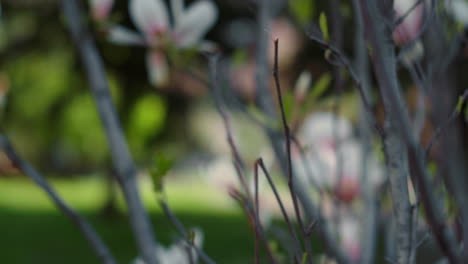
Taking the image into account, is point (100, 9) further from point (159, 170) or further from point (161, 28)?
point (159, 170)

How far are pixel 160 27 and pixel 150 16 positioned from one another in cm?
2

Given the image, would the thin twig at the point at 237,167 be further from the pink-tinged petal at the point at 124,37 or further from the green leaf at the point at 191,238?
the pink-tinged petal at the point at 124,37

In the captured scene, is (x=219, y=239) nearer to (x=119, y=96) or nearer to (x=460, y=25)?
(x=119, y=96)

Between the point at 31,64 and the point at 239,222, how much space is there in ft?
10.9

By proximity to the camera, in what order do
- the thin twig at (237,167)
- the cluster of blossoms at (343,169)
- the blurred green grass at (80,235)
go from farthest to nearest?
1. the blurred green grass at (80,235)
2. the cluster of blossoms at (343,169)
3. the thin twig at (237,167)

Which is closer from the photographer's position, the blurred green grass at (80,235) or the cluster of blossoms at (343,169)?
the cluster of blossoms at (343,169)

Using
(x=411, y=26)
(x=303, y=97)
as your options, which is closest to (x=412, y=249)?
(x=411, y=26)

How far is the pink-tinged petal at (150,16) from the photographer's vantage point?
2.42ft

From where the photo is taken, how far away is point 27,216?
24.7 feet

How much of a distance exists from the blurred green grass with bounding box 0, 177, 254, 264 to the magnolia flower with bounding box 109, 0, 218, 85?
3.40 metres

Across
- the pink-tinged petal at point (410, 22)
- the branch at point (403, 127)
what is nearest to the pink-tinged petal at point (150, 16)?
the pink-tinged petal at point (410, 22)

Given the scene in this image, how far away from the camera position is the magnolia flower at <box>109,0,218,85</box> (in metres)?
0.75

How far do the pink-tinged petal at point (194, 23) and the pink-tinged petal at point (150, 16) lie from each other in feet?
0.07

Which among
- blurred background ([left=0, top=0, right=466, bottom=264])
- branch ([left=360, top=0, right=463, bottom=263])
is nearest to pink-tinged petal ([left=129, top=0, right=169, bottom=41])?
branch ([left=360, top=0, right=463, bottom=263])
